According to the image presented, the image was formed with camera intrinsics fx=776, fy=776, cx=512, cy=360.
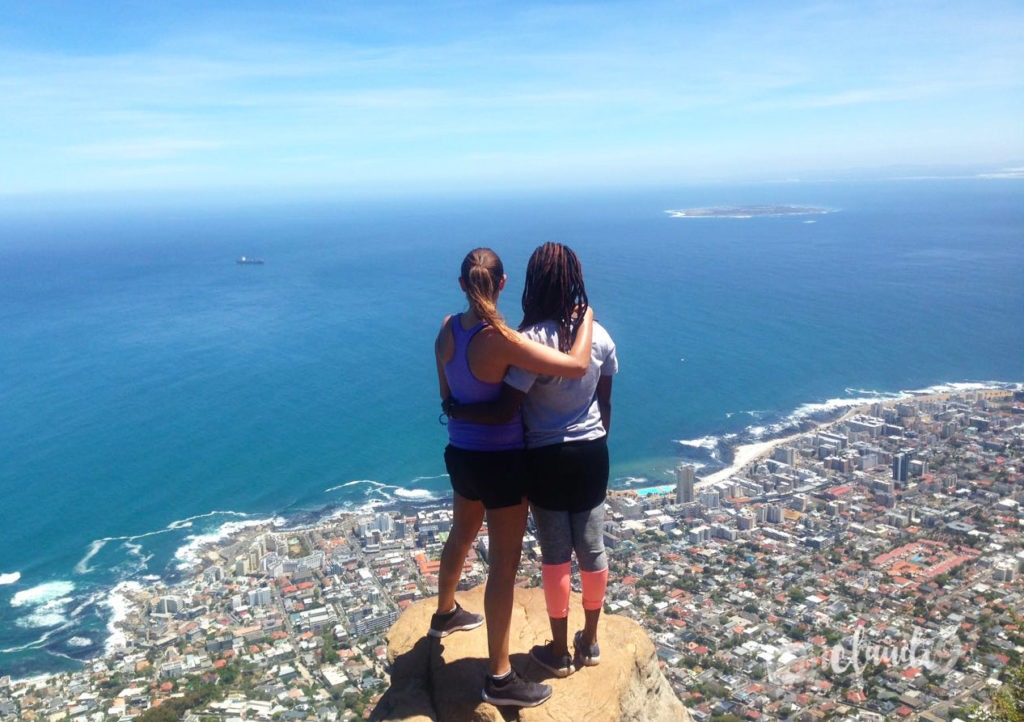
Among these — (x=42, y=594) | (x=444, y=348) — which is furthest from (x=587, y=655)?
(x=42, y=594)

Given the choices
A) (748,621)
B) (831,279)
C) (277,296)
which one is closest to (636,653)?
(748,621)

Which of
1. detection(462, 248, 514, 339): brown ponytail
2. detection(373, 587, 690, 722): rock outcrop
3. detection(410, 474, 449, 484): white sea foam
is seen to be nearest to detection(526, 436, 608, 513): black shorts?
detection(462, 248, 514, 339): brown ponytail

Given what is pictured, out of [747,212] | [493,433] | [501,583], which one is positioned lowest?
[501,583]

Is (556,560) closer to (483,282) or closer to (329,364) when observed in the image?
(483,282)

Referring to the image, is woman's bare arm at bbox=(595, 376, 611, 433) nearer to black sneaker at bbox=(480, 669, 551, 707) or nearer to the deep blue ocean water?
black sneaker at bbox=(480, 669, 551, 707)

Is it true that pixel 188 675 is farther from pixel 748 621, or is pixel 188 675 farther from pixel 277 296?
pixel 277 296
